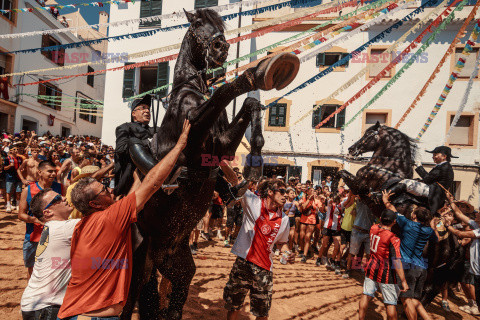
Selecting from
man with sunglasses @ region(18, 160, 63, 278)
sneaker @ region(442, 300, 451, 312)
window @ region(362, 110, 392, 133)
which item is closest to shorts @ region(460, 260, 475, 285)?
sneaker @ region(442, 300, 451, 312)

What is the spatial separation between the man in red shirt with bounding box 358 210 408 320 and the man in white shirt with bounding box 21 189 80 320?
13.6 feet

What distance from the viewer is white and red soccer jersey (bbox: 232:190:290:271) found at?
3787 millimetres

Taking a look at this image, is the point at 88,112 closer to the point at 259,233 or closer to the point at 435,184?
the point at 259,233

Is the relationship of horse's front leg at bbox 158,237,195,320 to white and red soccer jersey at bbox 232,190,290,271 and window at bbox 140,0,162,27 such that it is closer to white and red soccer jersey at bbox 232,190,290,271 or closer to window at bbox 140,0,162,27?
white and red soccer jersey at bbox 232,190,290,271

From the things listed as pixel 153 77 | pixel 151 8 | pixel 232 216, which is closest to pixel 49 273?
pixel 232 216

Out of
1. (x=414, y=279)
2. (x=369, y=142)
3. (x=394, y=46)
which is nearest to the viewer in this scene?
(x=394, y=46)

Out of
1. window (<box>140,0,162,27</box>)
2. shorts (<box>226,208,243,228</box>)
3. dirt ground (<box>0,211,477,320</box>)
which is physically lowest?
dirt ground (<box>0,211,477,320</box>)

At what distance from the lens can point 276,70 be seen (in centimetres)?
153

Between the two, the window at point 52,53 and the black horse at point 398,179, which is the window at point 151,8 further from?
the black horse at point 398,179

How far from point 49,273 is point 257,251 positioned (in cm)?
228

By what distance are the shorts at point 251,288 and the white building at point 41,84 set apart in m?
14.9

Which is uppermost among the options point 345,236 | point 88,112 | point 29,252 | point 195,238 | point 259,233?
point 88,112

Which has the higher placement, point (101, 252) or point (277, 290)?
point (101, 252)

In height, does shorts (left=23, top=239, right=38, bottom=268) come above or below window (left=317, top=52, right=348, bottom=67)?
below
